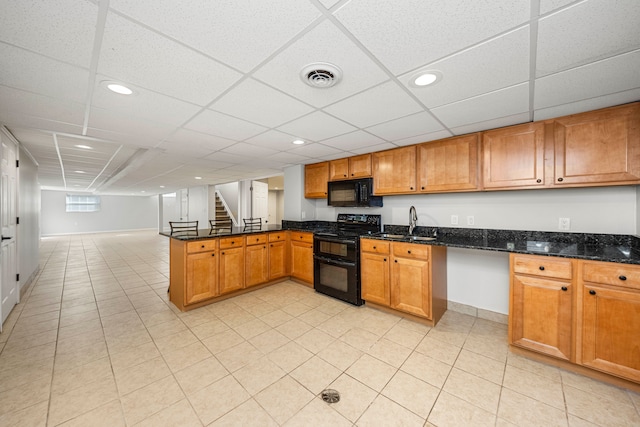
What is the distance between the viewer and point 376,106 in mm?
2055

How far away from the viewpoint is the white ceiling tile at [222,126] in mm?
2283

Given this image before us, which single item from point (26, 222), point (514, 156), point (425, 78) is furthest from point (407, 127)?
point (26, 222)

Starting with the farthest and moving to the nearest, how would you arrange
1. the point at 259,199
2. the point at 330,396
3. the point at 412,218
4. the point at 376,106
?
the point at 259,199 < the point at 412,218 < the point at 376,106 < the point at 330,396

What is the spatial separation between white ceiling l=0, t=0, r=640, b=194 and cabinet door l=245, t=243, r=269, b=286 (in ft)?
6.33

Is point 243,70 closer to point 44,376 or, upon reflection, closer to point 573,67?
point 573,67

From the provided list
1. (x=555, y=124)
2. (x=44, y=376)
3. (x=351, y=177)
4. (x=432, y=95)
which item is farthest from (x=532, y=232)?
(x=44, y=376)

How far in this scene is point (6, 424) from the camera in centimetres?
146

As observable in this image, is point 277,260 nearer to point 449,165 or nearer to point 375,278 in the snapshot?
point 375,278

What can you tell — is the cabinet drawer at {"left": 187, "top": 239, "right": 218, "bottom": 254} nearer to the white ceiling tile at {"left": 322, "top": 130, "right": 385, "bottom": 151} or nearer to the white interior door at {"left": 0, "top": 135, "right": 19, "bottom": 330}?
the white interior door at {"left": 0, "top": 135, "right": 19, "bottom": 330}

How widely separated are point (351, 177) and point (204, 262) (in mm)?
2503

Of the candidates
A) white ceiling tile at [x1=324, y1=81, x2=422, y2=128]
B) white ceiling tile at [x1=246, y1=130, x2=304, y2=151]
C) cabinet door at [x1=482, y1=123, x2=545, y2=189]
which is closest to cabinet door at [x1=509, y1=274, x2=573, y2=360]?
cabinet door at [x1=482, y1=123, x2=545, y2=189]

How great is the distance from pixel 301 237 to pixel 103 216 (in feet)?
45.3

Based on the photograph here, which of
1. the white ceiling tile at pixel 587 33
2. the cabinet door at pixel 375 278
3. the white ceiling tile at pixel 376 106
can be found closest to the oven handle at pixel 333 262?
the cabinet door at pixel 375 278

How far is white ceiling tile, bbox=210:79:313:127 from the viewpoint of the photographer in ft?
5.84
